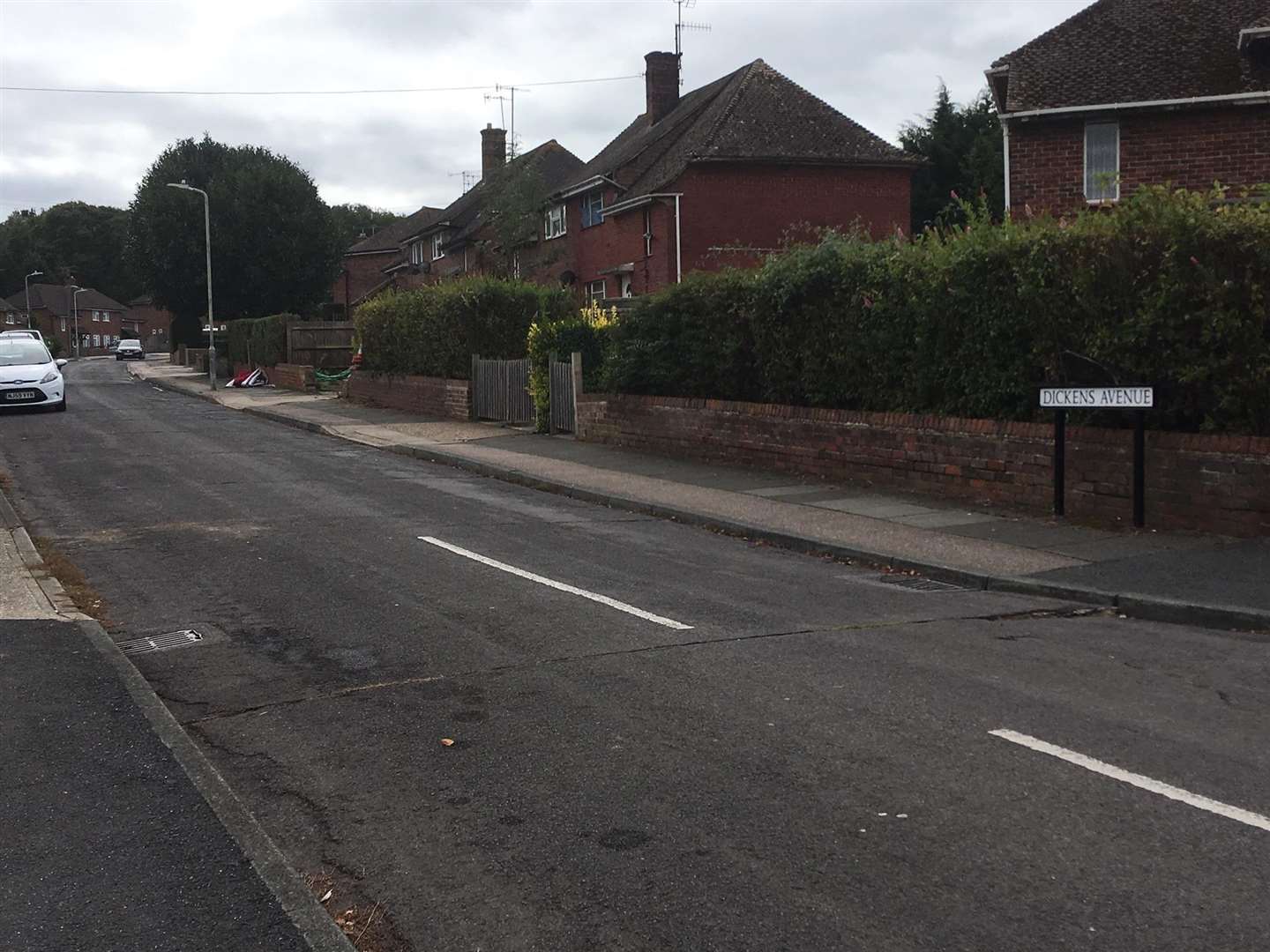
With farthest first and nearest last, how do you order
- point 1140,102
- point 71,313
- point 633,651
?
point 71,313 < point 1140,102 < point 633,651

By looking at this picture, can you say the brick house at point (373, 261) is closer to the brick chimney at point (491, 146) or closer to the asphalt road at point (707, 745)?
the brick chimney at point (491, 146)

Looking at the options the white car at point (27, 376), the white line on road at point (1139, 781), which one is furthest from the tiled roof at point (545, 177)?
the white line on road at point (1139, 781)

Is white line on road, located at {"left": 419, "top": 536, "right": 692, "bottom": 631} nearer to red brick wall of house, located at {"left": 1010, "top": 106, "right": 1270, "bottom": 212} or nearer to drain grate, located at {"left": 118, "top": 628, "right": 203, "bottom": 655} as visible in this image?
drain grate, located at {"left": 118, "top": 628, "right": 203, "bottom": 655}

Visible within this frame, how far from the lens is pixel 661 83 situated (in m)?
45.4

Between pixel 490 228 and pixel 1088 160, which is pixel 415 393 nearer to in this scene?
pixel 1088 160

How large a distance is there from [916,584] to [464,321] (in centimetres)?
1778

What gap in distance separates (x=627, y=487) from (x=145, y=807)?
11.2m

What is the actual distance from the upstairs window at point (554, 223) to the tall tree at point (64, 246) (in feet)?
320

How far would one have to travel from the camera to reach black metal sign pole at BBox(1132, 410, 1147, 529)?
447 inches

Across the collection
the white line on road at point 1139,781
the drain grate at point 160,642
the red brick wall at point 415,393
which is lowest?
the white line on road at point 1139,781

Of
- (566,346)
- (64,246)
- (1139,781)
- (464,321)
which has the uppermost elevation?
(64,246)

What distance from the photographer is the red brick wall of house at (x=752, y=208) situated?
35.7m

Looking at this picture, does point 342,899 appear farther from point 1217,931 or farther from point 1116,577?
point 1116,577

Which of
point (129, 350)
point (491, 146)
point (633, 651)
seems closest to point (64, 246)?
point (129, 350)
